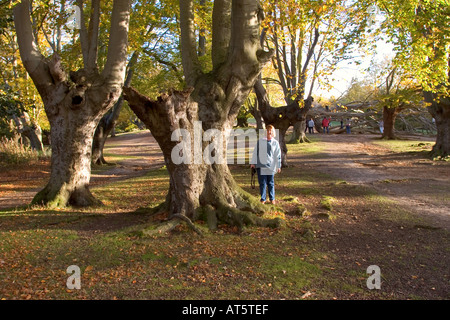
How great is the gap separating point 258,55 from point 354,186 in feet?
19.2

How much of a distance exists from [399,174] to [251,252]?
10.4 m

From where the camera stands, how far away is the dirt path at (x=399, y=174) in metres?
9.23

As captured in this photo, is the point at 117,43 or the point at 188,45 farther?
the point at 117,43

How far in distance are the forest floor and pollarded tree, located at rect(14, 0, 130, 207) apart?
27.9 inches

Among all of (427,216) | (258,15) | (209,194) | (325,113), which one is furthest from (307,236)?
(325,113)

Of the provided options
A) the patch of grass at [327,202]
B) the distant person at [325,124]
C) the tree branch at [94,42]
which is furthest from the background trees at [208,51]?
the distant person at [325,124]

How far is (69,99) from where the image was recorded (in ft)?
31.1

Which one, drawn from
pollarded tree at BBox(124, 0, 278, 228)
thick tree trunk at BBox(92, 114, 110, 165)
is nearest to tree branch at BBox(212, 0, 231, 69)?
pollarded tree at BBox(124, 0, 278, 228)

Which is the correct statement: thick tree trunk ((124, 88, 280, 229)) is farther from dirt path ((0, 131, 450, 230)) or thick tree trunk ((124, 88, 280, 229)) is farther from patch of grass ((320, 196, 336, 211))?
dirt path ((0, 131, 450, 230))

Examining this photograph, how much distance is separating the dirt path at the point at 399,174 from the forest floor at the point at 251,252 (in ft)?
0.32

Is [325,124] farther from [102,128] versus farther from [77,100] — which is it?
[77,100]

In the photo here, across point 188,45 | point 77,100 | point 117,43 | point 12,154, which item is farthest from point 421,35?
point 12,154

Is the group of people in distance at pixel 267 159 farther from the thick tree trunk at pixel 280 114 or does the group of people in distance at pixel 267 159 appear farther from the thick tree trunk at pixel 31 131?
the thick tree trunk at pixel 31 131

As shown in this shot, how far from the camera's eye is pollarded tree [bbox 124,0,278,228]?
714 cm
